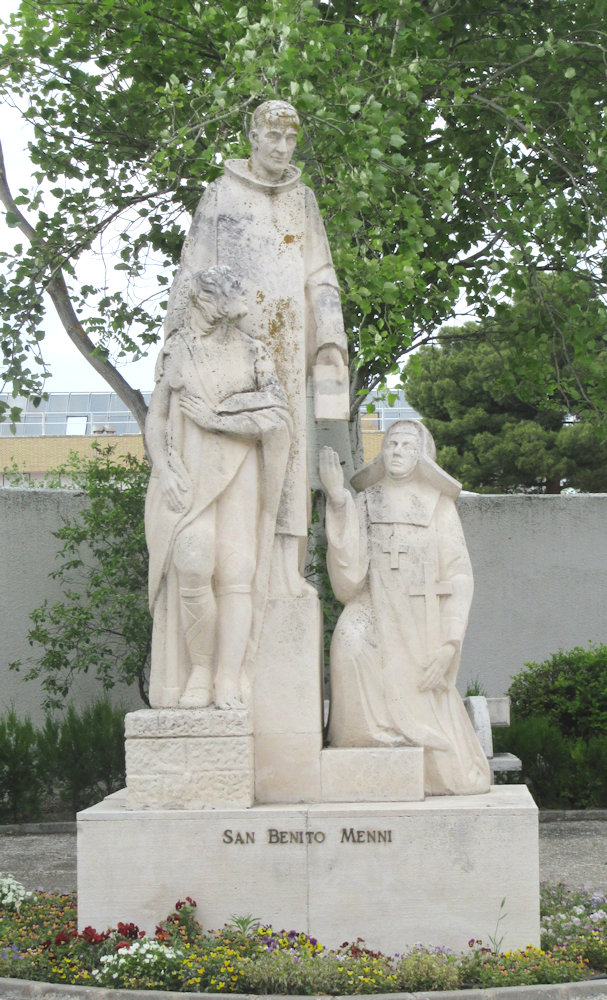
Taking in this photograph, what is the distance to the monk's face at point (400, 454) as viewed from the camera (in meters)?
6.12

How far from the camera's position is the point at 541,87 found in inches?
454

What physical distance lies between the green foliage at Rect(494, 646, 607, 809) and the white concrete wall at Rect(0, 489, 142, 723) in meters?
3.85

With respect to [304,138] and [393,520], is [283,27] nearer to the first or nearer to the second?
[304,138]

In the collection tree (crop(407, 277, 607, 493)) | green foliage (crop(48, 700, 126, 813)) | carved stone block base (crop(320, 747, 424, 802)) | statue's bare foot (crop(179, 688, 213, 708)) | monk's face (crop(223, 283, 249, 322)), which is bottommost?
green foliage (crop(48, 700, 126, 813))

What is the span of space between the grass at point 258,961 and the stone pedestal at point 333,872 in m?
0.09

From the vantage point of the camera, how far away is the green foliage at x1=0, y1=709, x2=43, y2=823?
1095cm

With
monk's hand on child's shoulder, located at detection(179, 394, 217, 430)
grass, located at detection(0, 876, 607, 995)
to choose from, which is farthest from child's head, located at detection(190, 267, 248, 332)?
grass, located at detection(0, 876, 607, 995)

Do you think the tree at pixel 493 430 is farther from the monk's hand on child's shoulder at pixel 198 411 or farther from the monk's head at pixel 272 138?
the monk's hand on child's shoulder at pixel 198 411

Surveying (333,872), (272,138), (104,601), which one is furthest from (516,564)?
(333,872)

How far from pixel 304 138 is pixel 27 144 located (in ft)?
10.5

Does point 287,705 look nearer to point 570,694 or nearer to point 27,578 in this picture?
point 570,694

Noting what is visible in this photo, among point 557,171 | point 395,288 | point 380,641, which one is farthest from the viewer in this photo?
point 557,171

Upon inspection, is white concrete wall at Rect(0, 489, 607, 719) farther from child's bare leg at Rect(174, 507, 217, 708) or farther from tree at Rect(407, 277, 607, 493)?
child's bare leg at Rect(174, 507, 217, 708)

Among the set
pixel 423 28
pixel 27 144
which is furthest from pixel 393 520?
pixel 27 144
